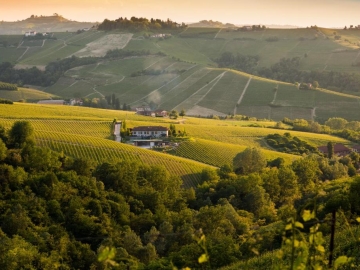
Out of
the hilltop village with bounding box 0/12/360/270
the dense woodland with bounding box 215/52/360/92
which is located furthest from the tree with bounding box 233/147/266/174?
the dense woodland with bounding box 215/52/360/92

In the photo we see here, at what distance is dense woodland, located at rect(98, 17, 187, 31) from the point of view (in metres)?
176

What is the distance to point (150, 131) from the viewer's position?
60.7 meters

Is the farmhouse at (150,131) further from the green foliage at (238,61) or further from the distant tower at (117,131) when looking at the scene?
the green foliage at (238,61)

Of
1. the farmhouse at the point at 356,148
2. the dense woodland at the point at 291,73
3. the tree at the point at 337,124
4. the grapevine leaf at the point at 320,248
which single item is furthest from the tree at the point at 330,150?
the grapevine leaf at the point at 320,248

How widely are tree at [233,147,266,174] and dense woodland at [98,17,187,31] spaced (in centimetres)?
13132

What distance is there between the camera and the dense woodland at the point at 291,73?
116m

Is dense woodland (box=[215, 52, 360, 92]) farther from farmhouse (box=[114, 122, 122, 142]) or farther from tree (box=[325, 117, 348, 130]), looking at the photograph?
farmhouse (box=[114, 122, 122, 142])

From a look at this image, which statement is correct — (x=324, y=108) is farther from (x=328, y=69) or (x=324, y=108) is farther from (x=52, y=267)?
(x=52, y=267)

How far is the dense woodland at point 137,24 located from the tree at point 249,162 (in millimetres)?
131324

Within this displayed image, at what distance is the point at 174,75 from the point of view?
13138cm

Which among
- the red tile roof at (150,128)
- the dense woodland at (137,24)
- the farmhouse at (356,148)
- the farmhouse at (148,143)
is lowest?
the farmhouse at (356,148)

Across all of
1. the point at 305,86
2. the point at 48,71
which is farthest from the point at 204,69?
the point at 48,71

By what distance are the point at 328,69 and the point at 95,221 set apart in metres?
109

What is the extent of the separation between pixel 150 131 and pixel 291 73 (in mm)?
81623
